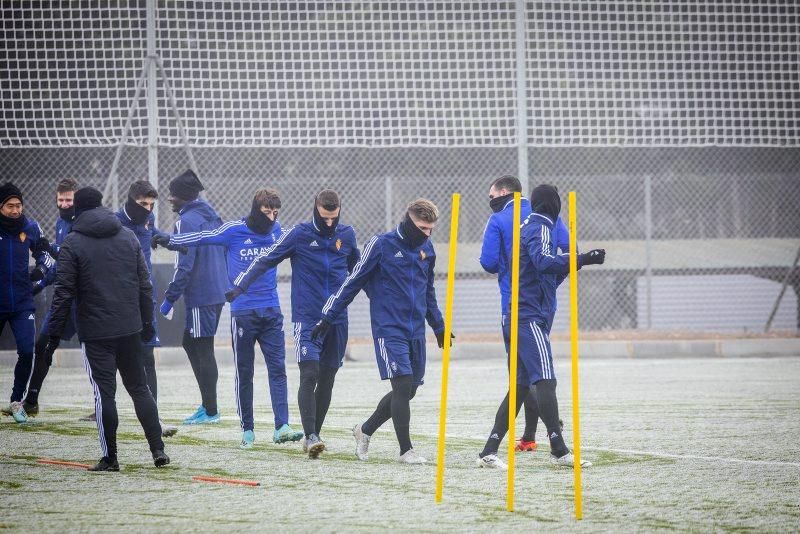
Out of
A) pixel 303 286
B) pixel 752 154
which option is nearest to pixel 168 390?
pixel 303 286

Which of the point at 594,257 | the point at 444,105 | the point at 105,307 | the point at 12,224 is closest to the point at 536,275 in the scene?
the point at 594,257

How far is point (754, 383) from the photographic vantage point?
13875 millimetres

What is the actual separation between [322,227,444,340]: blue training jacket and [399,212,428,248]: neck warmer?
3 cm

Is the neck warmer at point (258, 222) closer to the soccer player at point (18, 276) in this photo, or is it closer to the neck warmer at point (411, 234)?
the neck warmer at point (411, 234)

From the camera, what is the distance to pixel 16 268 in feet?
35.7

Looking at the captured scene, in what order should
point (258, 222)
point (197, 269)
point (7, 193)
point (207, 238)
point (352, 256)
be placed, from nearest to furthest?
point (352, 256), point (258, 222), point (207, 238), point (7, 193), point (197, 269)

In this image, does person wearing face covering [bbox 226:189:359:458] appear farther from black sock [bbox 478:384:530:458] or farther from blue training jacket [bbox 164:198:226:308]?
blue training jacket [bbox 164:198:226:308]

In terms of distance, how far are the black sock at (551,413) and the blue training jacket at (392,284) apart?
862mm

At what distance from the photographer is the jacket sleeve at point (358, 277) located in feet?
28.3

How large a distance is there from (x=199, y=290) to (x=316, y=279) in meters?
1.95

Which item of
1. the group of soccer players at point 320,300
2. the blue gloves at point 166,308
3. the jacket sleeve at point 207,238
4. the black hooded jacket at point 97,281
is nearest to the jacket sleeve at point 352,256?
the group of soccer players at point 320,300

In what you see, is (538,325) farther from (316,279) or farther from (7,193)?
(7,193)

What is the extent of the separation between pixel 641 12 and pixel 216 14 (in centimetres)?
638

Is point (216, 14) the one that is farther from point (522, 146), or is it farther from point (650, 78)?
point (650, 78)
